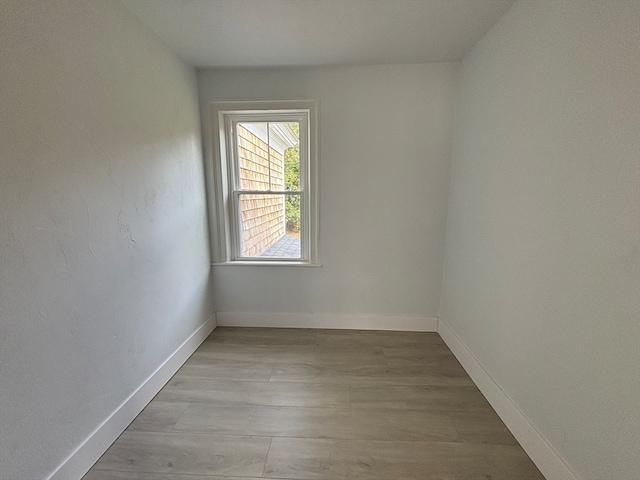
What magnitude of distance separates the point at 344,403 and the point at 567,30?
2.20m

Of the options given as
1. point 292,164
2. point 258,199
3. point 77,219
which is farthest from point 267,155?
point 77,219

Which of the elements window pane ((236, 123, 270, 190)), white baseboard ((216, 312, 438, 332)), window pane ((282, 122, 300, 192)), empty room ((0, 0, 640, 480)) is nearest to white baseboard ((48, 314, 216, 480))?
empty room ((0, 0, 640, 480))

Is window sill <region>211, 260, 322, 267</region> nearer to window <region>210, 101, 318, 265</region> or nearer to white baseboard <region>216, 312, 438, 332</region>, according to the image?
window <region>210, 101, 318, 265</region>

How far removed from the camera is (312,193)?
244 cm

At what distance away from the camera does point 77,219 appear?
1227 mm

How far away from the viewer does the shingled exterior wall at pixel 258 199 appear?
253cm

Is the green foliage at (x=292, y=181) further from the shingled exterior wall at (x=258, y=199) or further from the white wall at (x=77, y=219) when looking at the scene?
the white wall at (x=77, y=219)

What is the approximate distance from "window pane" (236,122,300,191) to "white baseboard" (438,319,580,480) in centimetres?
202

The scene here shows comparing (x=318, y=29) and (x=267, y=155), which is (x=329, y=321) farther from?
(x=318, y=29)

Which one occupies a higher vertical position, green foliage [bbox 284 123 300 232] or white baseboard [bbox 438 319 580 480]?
green foliage [bbox 284 123 300 232]

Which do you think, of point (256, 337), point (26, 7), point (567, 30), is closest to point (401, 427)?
point (256, 337)

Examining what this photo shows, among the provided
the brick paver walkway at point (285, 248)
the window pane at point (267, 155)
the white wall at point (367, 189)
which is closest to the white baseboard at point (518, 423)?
the white wall at point (367, 189)

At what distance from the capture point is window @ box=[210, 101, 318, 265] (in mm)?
2389

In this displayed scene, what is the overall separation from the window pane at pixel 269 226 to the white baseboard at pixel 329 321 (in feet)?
1.99
